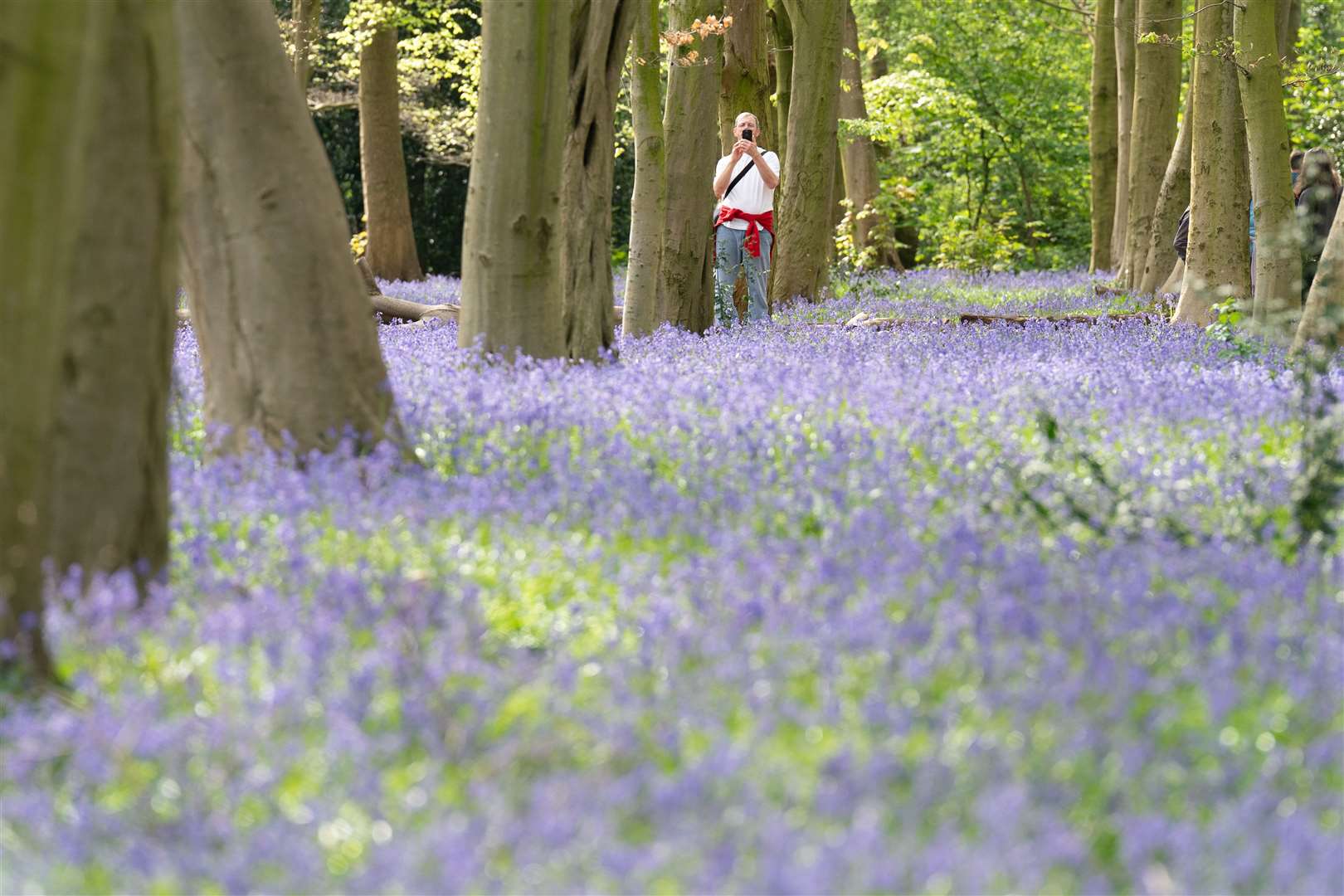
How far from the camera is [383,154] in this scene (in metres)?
24.2

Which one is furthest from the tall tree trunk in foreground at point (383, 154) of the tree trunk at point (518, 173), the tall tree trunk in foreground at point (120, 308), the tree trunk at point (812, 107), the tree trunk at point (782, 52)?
the tall tree trunk in foreground at point (120, 308)

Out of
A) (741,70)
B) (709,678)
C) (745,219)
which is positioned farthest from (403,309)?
(709,678)

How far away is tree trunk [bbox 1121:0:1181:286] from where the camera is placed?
19.8 m

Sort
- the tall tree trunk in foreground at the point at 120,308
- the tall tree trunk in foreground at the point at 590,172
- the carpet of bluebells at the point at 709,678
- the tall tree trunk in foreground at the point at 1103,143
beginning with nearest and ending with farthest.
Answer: the carpet of bluebells at the point at 709,678 < the tall tree trunk in foreground at the point at 120,308 < the tall tree trunk in foreground at the point at 590,172 < the tall tree trunk in foreground at the point at 1103,143

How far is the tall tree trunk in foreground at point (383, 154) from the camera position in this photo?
23984 millimetres

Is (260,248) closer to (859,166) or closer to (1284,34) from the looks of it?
(1284,34)

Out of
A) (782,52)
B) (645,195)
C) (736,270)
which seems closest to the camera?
(645,195)

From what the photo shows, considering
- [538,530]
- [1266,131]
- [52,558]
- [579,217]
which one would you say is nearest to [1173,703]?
[538,530]

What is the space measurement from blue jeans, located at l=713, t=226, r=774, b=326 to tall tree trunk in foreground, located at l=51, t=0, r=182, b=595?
10166 mm

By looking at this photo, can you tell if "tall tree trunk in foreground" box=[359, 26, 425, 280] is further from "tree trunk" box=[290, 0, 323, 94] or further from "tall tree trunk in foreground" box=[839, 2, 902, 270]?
"tall tree trunk in foreground" box=[839, 2, 902, 270]

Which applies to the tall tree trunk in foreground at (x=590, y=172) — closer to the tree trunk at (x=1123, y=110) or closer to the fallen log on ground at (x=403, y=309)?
the fallen log on ground at (x=403, y=309)

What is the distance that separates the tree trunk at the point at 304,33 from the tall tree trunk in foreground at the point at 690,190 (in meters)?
5.78

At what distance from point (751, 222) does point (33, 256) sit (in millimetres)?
11247

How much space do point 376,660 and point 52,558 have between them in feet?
4.15
